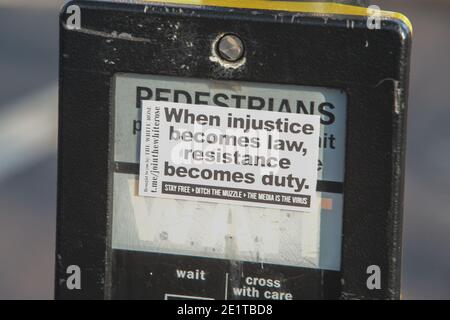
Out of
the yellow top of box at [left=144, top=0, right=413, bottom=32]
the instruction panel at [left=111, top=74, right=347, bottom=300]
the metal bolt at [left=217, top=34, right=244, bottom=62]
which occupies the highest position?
the yellow top of box at [left=144, top=0, right=413, bottom=32]

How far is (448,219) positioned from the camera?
6.32 metres

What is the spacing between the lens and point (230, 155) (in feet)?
6.95

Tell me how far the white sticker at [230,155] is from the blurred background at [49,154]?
3.44 m

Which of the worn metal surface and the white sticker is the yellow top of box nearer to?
the worn metal surface

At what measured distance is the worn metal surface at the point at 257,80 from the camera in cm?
203

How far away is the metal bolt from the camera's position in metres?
2.07

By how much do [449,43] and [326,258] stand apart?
298 inches

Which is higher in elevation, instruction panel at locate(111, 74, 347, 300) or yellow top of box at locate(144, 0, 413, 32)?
yellow top of box at locate(144, 0, 413, 32)

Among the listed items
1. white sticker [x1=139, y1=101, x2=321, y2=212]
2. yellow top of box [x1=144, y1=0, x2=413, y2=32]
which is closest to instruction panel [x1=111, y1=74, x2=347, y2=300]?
white sticker [x1=139, y1=101, x2=321, y2=212]

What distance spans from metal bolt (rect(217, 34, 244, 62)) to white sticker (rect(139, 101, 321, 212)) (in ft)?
0.36

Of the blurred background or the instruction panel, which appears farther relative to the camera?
the blurred background

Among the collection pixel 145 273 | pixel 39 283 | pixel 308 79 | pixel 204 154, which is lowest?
pixel 39 283

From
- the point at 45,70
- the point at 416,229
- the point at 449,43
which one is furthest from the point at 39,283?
the point at 449,43
